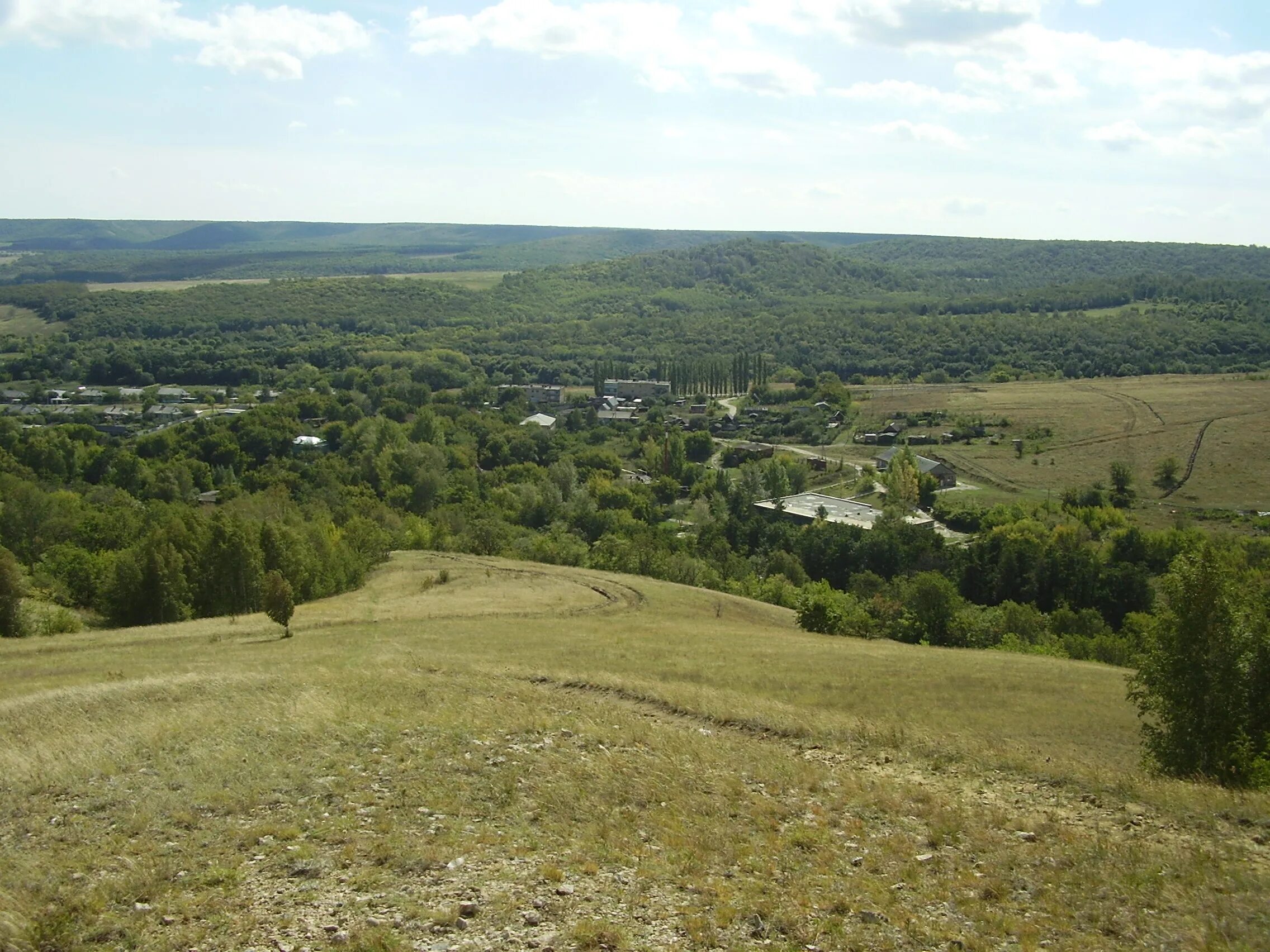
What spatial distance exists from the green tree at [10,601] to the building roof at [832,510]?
61.9m

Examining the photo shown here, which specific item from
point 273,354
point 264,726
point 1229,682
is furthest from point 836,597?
point 273,354

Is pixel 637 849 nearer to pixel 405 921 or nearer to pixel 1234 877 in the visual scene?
pixel 405 921

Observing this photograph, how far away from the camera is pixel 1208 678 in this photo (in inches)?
794

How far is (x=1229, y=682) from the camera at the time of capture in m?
20.1

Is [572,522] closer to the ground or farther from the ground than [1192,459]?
closer to the ground

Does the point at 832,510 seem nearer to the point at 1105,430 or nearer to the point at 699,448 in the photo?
the point at 699,448

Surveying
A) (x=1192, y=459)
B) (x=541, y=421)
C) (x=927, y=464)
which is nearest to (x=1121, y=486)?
(x=1192, y=459)

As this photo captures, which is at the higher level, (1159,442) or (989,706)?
(989,706)

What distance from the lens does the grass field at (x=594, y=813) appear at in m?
12.1

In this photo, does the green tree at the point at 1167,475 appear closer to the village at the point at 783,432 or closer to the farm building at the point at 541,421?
the village at the point at 783,432

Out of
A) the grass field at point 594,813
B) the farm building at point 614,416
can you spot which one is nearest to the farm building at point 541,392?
the farm building at point 614,416

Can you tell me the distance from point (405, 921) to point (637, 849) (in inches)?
145

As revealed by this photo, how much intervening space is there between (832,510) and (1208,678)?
75.1m

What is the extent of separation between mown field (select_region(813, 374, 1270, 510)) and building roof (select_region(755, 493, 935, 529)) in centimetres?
1211
